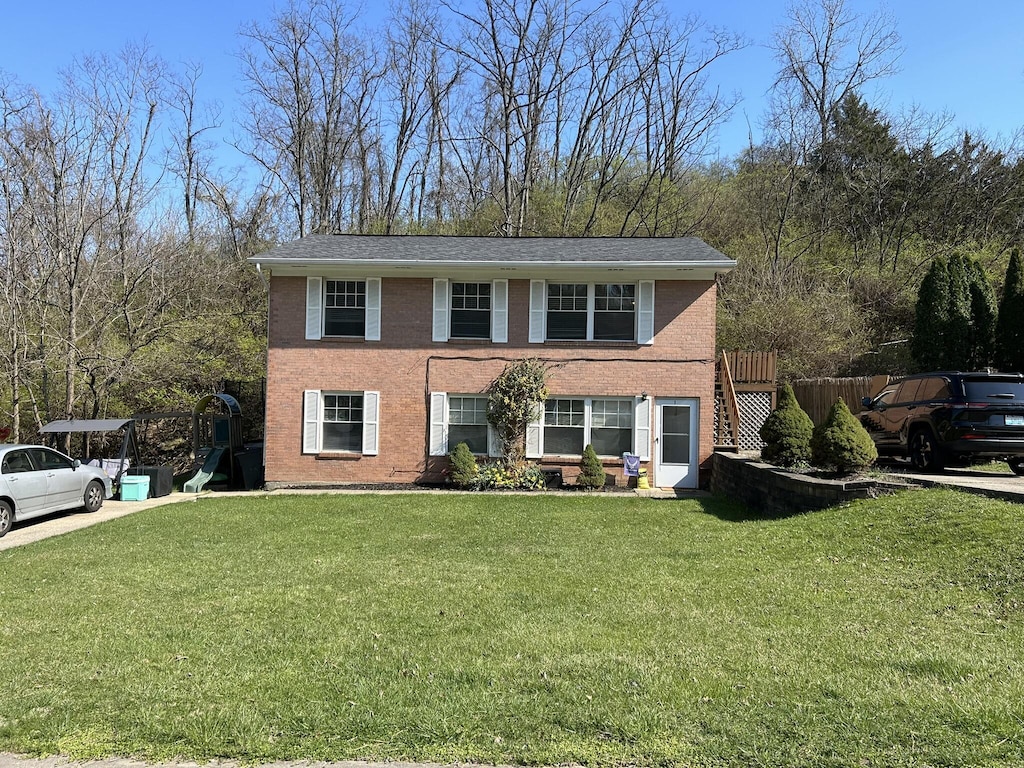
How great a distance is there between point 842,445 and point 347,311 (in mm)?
11332

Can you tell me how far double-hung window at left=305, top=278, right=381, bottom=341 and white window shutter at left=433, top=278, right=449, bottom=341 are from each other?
1.38 metres

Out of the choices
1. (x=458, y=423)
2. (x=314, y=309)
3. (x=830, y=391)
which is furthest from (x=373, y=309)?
(x=830, y=391)

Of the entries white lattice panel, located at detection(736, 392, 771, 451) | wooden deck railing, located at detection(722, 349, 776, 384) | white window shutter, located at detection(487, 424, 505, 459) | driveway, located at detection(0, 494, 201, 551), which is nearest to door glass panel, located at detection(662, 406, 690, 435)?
wooden deck railing, located at detection(722, 349, 776, 384)

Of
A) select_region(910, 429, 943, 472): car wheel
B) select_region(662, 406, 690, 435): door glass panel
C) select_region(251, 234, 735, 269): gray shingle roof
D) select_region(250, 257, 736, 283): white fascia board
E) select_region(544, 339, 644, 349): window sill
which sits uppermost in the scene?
select_region(251, 234, 735, 269): gray shingle roof

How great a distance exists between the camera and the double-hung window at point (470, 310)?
16141 mm

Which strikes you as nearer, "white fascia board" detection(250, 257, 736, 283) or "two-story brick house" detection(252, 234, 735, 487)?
"white fascia board" detection(250, 257, 736, 283)

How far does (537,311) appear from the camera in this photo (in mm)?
16094

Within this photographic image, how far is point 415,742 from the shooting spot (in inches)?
138

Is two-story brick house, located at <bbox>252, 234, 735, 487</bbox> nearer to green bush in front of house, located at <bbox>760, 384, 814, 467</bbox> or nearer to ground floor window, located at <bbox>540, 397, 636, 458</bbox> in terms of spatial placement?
ground floor window, located at <bbox>540, 397, 636, 458</bbox>

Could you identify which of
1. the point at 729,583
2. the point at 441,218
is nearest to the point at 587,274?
the point at 729,583

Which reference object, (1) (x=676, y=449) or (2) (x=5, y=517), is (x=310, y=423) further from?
(1) (x=676, y=449)

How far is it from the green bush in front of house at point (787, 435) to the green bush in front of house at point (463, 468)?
6.27 m

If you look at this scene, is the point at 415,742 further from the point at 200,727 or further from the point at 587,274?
the point at 587,274

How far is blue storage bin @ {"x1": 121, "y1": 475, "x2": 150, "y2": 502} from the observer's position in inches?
602
